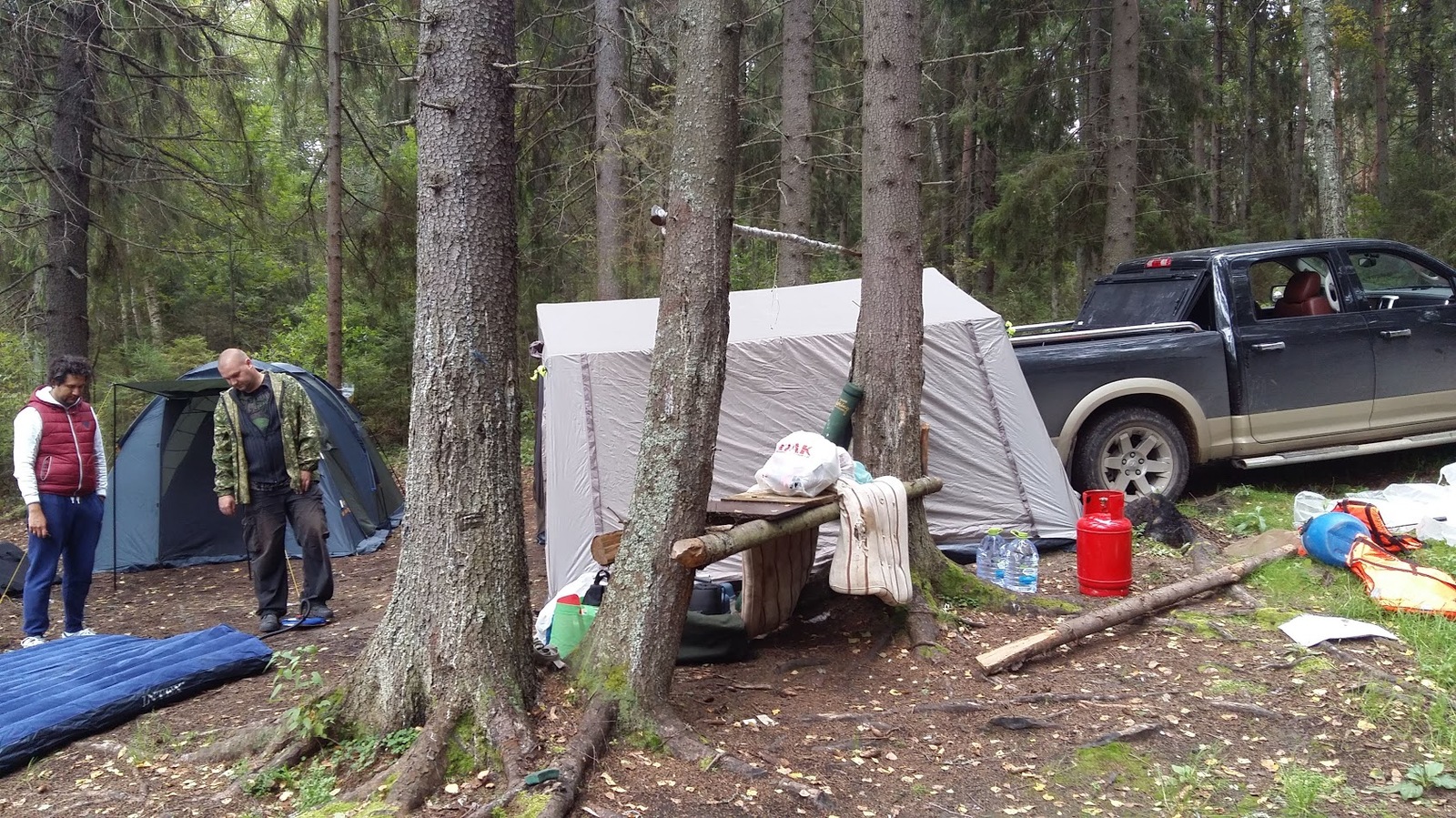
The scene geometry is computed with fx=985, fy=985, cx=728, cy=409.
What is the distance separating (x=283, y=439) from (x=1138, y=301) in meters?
6.27

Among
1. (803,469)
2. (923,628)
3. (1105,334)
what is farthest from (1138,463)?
(803,469)

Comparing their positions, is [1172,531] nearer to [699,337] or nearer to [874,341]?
[874,341]

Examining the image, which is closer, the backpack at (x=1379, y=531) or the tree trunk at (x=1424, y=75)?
the backpack at (x=1379, y=531)

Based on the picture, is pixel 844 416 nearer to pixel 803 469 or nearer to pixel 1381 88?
pixel 803 469

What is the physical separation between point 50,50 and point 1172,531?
10346 mm

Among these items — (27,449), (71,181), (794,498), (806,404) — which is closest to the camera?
(794,498)

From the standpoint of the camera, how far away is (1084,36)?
13.9 metres

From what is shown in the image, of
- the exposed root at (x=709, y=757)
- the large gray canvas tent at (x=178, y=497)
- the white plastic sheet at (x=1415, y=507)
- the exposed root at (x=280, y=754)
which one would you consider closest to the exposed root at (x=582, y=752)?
the exposed root at (x=709, y=757)

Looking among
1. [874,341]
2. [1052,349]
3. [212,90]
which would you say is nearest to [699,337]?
[874,341]

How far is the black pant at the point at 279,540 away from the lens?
584 cm

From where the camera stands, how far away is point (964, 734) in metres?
3.74

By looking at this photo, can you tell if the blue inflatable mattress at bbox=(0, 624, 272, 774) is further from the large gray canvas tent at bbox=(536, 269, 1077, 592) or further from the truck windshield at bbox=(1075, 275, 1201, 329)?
the truck windshield at bbox=(1075, 275, 1201, 329)

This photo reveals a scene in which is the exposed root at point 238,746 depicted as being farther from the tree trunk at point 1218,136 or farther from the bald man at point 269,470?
the tree trunk at point 1218,136

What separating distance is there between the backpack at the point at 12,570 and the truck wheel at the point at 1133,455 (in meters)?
7.59
